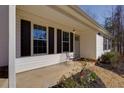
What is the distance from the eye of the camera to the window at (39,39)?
10.8 m

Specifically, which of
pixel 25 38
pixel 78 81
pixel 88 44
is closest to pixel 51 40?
pixel 25 38

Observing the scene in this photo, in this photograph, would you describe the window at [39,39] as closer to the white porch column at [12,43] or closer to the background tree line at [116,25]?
the white porch column at [12,43]

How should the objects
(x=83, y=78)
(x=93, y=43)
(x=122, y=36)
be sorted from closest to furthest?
1. (x=83, y=78)
2. (x=93, y=43)
3. (x=122, y=36)

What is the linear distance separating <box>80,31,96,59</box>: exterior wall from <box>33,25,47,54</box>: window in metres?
7.75

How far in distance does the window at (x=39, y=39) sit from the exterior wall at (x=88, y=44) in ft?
25.4

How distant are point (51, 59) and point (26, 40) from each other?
2.99 m

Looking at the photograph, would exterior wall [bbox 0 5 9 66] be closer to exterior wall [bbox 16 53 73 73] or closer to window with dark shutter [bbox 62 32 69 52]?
exterior wall [bbox 16 53 73 73]

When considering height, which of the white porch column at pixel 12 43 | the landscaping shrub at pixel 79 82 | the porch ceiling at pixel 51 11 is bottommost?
the landscaping shrub at pixel 79 82

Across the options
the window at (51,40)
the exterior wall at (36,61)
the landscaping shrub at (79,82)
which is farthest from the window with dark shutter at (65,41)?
the landscaping shrub at (79,82)

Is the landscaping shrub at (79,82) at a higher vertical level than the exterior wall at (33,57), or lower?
lower

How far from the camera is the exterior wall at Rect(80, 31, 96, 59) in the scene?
61.6 feet
